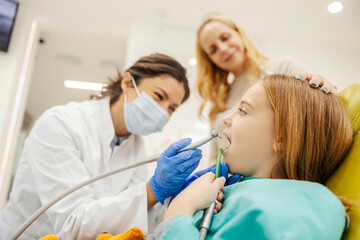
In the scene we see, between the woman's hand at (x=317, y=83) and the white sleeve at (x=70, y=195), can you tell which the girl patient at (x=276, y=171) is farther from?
the white sleeve at (x=70, y=195)

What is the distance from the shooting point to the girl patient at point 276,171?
0.62m

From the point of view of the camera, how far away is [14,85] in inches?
48.8

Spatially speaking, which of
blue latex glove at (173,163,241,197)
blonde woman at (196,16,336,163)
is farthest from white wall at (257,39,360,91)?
blue latex glove at (173,163,241,197)

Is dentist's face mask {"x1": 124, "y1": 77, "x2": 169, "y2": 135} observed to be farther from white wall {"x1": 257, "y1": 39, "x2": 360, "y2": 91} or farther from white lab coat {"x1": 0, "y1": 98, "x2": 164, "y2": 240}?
white wall {"x1": 257, "y1": 39, "x2": 360, "y2": 91}

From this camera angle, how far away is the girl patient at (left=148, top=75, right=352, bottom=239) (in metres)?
0.62

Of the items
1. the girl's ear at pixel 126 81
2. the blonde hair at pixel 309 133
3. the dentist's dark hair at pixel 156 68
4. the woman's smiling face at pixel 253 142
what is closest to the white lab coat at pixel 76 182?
the girl's ear at pixel 126 81

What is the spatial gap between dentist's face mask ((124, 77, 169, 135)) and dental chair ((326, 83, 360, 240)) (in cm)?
75

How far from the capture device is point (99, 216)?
939mm

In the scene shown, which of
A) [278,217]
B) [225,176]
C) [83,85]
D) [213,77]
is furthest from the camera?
[213,77]

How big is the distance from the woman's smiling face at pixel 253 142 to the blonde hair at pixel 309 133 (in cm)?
3

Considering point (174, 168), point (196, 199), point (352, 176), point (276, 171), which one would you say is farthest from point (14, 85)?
point (352, 176)

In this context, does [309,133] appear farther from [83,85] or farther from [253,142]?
[83,85]

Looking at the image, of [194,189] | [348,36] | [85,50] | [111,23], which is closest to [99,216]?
[194,189]

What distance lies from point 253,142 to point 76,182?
66 cm
